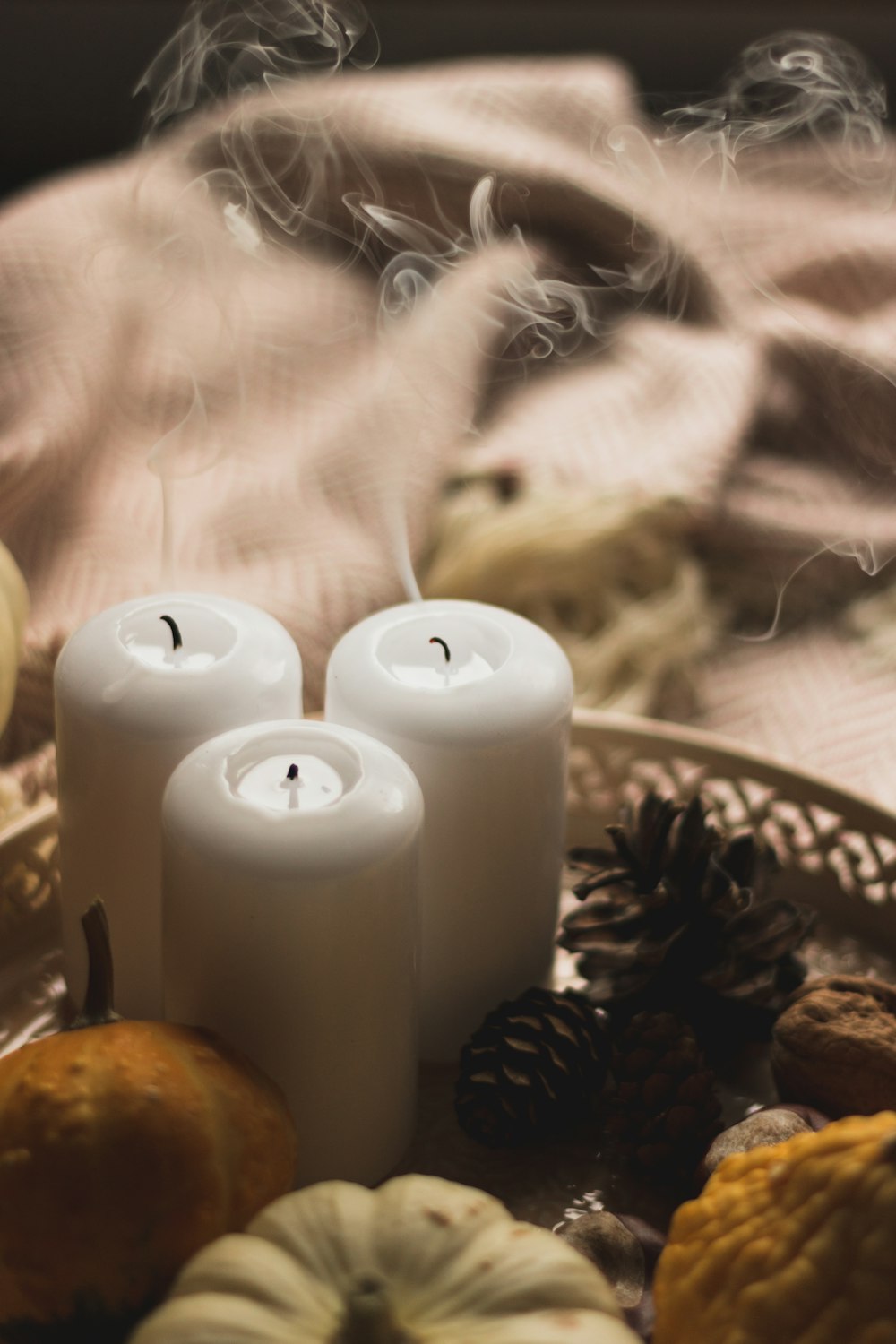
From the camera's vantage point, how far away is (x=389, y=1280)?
1.35ft

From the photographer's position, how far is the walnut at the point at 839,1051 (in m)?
0.56

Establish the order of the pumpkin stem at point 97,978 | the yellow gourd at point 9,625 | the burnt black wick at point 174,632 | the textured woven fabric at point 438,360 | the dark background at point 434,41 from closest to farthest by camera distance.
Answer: the pumpkin stem at point 97,978, the burnt black wick at point 174,632, the yellow gourd at point 9,625, the textured woven fabric at point 438,360, the dark background at point 434,41

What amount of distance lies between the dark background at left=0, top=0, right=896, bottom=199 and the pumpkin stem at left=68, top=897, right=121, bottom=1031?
1385 mm

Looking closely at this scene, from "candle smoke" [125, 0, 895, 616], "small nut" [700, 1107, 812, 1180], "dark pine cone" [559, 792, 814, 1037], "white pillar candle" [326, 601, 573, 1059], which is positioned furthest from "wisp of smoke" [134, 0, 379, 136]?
"small nut" [700, 1107, 812, 1180]

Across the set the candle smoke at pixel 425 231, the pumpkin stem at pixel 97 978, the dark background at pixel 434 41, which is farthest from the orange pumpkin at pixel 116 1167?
the dark background at pixel 434 41

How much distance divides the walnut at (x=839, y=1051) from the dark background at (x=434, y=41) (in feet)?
4.42

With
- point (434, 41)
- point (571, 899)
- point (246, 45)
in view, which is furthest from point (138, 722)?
point (434, 41)

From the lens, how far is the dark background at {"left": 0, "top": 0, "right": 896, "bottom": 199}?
1.68 meters

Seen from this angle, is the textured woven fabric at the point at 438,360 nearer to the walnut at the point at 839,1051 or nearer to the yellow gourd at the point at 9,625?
the yellow gourd at the point at 9,625

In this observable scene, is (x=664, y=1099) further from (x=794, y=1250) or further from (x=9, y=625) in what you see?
(x=9, y=625)

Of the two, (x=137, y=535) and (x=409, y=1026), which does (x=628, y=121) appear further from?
(x=409, y=1026)

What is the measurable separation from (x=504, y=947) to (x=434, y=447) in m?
0.56

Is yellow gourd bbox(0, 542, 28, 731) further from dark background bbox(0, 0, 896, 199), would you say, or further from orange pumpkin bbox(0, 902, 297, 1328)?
dark background bbox(0, 0, 896, 199)

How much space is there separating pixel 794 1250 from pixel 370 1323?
0.42ft
